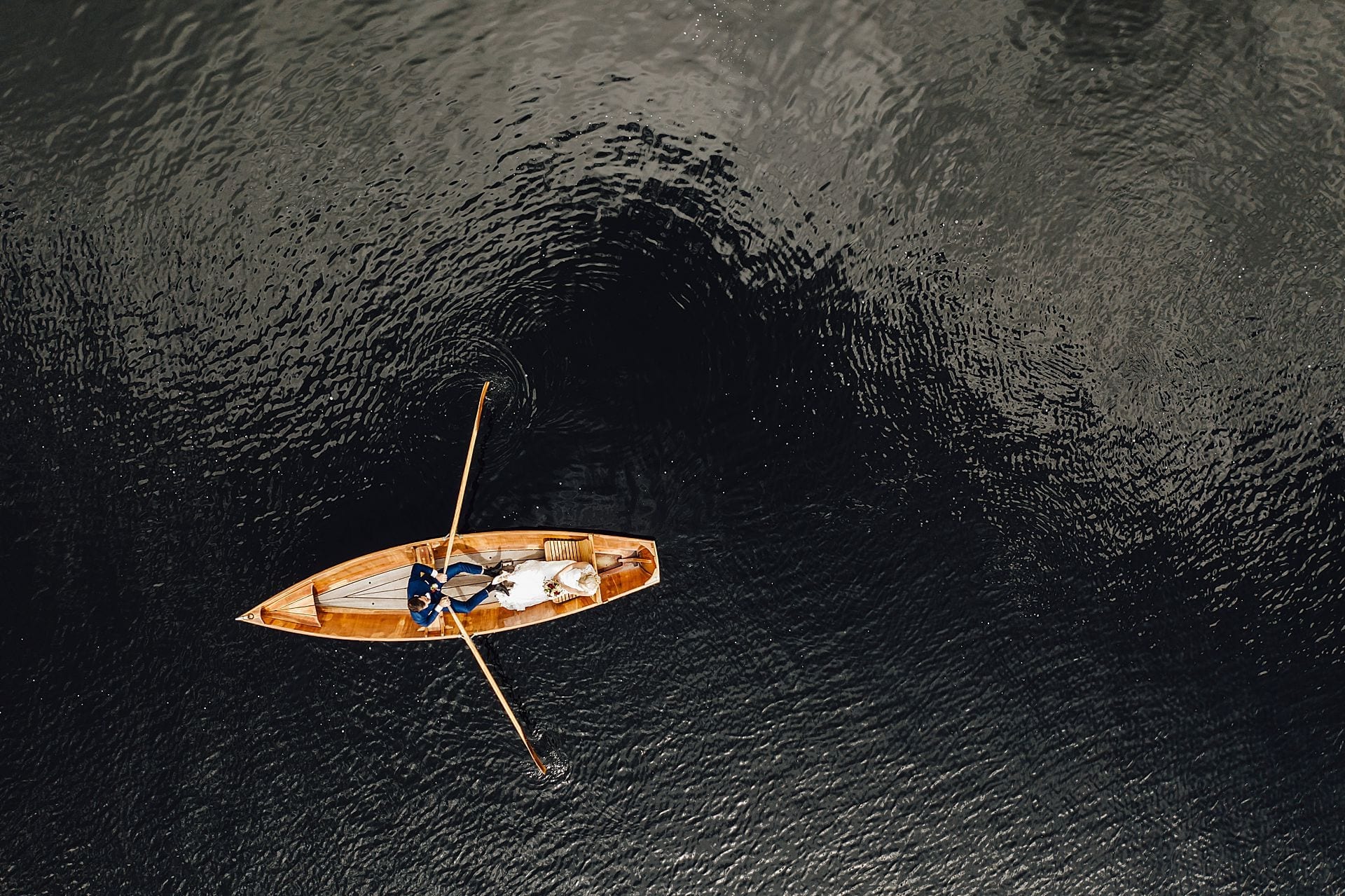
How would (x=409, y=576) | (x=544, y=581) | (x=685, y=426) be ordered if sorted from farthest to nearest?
(x=685, y=426)
(x=409, y=576)
(x=544, y=581)

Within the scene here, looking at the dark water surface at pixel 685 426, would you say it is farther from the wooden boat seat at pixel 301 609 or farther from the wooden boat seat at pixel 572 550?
the wooden boat seat at pixel 301 609

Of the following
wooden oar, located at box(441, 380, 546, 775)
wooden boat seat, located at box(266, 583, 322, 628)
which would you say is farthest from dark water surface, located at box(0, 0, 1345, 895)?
wooden boat seat, located at box(266, 583, 322, 628)

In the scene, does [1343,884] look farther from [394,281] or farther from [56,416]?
[56,416]

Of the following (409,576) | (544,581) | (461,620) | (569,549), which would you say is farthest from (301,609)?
(569,549)

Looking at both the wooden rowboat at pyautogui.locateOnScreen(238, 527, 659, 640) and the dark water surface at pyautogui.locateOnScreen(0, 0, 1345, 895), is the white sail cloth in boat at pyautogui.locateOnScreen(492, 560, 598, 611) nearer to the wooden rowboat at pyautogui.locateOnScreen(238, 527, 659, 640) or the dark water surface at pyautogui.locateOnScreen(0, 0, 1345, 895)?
the wooden rowboat at pyautogui.locateOnScreen(238, 527, 659, 640)

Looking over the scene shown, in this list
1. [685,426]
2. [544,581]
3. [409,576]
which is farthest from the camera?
[685,426]

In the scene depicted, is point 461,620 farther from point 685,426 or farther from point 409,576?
point 685,426

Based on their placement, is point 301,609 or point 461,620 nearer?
point 301,609
